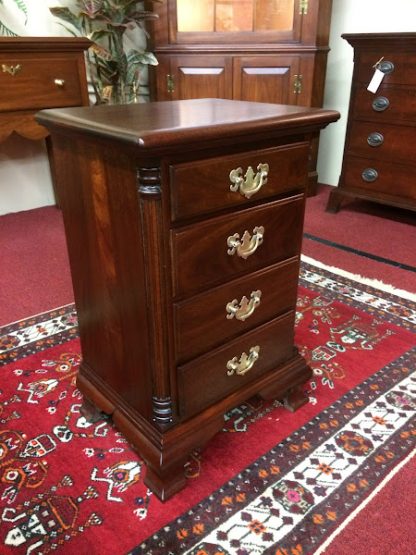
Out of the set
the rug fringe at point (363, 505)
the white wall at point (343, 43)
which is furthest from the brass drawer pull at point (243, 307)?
the white wall at point (343, 43)

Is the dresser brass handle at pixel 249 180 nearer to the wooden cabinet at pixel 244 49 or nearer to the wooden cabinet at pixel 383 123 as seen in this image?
the wooden cabinet at pixel 383 123

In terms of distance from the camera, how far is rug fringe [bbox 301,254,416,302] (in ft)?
6.00

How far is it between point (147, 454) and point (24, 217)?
2081 mm

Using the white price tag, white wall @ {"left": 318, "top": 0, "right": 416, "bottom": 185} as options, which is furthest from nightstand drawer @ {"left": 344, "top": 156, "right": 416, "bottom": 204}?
white wall @ {"left": 318, "top": 0, "right": 416, "bottom": 185}

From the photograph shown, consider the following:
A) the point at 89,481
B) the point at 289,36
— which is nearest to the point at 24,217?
the point at 289,36

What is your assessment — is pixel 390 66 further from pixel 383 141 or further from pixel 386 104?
pixel 383 141

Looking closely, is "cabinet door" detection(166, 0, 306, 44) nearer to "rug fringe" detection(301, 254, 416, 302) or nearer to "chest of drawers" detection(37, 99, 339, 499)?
"rug fringe" detection(301, 254, 416, 302)

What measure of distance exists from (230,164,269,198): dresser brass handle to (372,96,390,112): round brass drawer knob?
169 centimetres

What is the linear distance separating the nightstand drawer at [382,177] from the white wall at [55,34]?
2.12 feet

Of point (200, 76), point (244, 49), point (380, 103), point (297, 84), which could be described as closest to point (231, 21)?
point (244, 49)

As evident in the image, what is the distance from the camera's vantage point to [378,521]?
96 centimetres

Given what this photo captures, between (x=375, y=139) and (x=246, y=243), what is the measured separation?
1.74 metres

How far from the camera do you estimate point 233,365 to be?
1.08m

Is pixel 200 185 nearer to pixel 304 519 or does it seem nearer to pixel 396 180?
pixel 304 519
